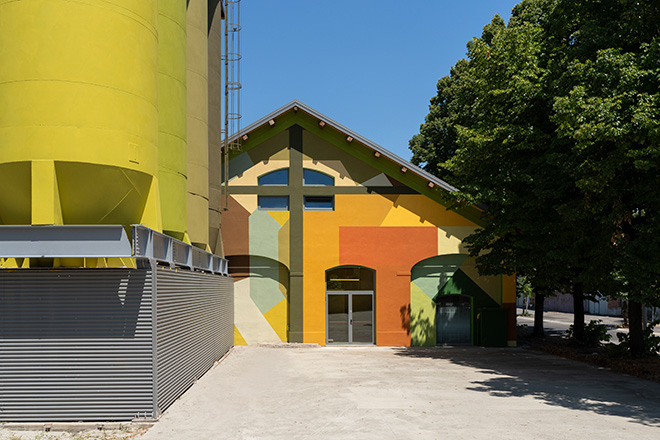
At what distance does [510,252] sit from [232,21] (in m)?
16.5

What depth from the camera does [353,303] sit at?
1056 inches

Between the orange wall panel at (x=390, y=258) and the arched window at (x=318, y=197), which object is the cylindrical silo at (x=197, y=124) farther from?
the orange wall panel at (x=390, y=258)

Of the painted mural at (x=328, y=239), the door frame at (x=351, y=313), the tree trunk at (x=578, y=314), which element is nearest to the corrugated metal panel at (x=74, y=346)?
the painted mural at (x=328, y=239)

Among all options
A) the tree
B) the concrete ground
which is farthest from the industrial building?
the tree

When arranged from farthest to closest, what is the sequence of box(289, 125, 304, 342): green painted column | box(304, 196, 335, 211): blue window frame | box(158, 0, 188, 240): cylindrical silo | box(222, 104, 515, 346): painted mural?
box(304, 196, 335, 211): blue window frame < box(222, 104, 515, 346): painted mural < box(289, 125, 304, 342): green painted column < box(158, 0, 188, 240): cylindrical silo

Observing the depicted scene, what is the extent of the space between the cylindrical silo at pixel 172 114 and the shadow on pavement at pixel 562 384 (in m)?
10.3

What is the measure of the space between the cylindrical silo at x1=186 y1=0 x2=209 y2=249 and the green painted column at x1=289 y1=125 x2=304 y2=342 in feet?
19.5

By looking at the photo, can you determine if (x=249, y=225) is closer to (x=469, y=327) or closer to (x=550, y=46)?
(x=469, y=327)

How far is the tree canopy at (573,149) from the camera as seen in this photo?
15.7 meters

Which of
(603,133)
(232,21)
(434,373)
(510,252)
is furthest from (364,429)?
(232,21)

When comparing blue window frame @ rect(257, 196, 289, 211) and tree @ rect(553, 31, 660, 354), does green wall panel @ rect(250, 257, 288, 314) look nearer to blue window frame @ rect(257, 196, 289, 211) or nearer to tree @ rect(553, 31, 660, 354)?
blue window frame @ rect(257, 196, 289, 211)

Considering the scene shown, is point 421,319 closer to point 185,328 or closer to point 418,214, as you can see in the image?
point 418,214

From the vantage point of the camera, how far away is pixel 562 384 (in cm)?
1664

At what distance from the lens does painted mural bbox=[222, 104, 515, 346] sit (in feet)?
87.3
